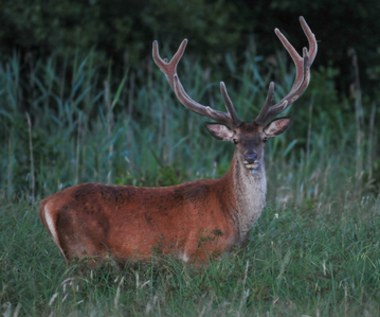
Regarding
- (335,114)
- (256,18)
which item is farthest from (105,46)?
(335,114)

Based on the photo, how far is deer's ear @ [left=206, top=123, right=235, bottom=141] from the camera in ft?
23.0

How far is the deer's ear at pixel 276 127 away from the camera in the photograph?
6988 millimetres

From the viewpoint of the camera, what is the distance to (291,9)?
13.8m

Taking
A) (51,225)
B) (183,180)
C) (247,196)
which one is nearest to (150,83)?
(183,180)

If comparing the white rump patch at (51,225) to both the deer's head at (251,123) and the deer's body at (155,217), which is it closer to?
the deer's body at (155,217)

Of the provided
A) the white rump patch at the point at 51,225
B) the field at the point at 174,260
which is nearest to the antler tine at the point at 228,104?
the field at the point at 174,260

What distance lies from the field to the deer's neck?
0.20 meters

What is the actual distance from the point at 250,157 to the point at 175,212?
0.61m

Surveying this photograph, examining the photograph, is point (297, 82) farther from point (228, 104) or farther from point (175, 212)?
point (175, 212)

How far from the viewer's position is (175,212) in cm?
674

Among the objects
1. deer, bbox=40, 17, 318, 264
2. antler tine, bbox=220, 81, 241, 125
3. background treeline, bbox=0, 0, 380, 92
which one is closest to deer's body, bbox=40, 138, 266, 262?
deer, bbox=40, 17, 318, 264

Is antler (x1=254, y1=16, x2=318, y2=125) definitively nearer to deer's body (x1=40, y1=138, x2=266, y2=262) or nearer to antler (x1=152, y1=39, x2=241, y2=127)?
antler (x1=152, y1=39, x2=241, y2=127)

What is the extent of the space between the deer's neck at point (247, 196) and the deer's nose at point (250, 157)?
0.35 feet

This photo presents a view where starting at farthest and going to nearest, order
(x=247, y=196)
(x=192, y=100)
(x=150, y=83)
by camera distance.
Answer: (x=150, y=83), (x=192, y=100), (x=247, y=196)
